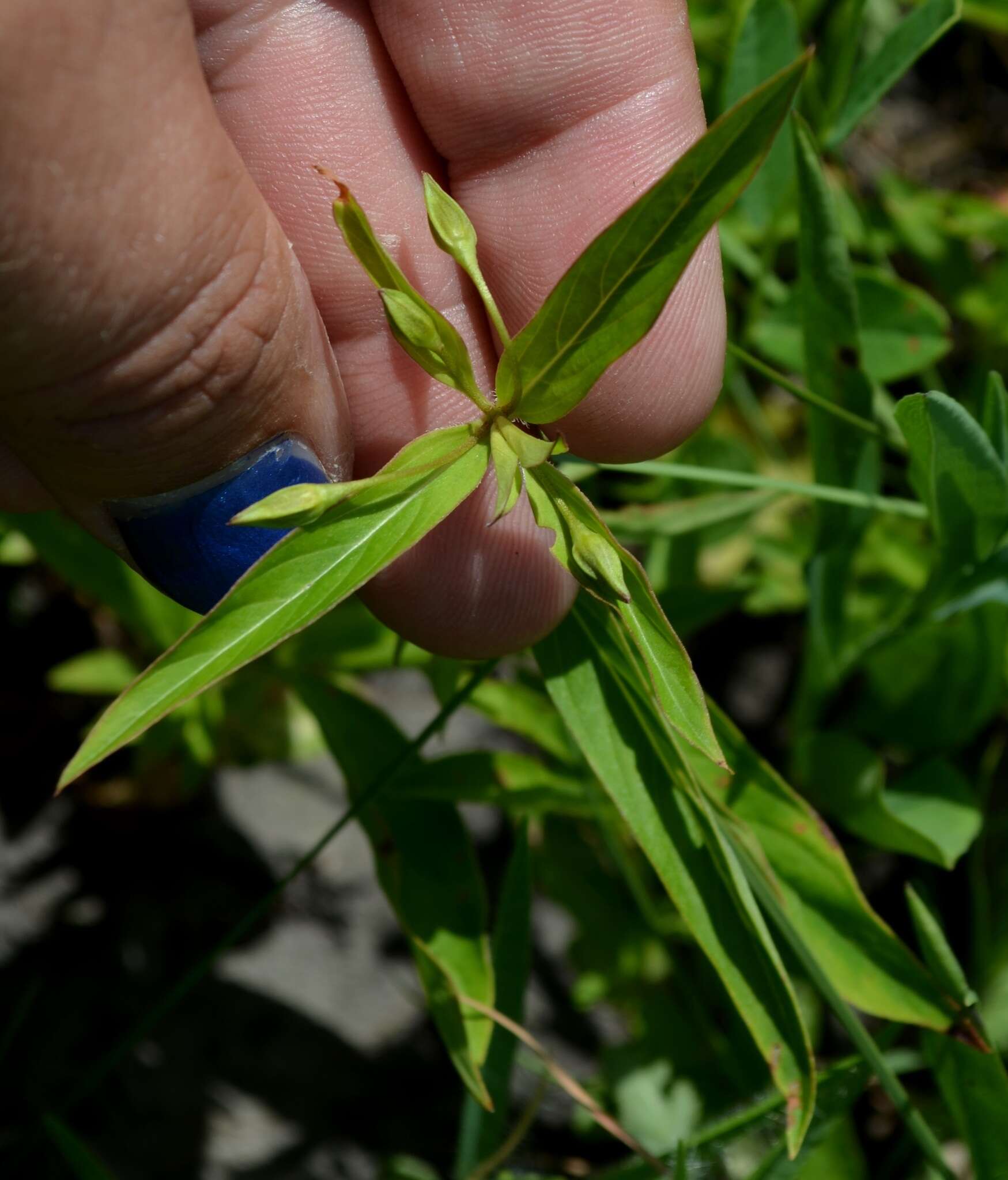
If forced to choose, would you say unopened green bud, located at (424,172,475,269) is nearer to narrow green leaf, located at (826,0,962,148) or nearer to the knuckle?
the knuckle

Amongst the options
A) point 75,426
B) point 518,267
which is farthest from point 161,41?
point 518,267

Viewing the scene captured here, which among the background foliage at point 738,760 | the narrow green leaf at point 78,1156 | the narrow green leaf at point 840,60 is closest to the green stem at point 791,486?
the background foliage at point 738,760

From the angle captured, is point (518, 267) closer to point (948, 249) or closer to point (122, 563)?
point (122, 563)

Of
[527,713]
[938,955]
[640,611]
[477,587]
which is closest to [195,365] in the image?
[477,587]

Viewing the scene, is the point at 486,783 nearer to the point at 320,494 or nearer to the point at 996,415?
the point at 320,494

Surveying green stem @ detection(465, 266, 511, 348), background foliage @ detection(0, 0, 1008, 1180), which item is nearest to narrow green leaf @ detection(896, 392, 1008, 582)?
background foliage @ detection(0, 0, 1008, 1180)

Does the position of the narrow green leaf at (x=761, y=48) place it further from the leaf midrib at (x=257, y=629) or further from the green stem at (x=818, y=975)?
the green stem at (x=818, y=975)
